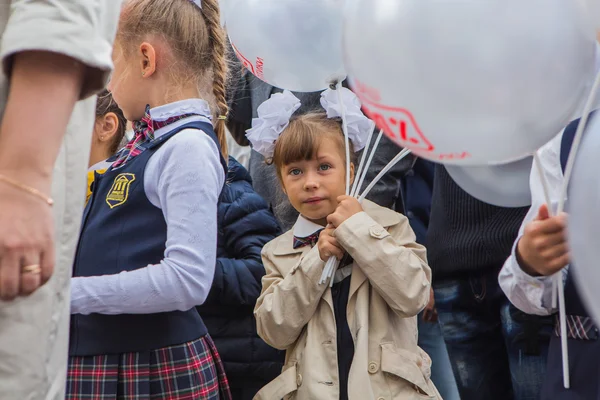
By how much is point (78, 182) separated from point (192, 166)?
3.05ft

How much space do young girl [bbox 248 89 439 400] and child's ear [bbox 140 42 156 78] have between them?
51cm

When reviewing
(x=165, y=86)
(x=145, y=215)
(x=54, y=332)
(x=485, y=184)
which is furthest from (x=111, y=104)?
(x=54, y=332)

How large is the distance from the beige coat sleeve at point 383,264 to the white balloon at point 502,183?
289 millimetres

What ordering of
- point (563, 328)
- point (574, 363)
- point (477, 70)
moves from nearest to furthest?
point (477, 70) < point (563, 328) < point (574, 363)

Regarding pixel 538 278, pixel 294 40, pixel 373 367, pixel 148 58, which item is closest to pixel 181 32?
pixel 148 58

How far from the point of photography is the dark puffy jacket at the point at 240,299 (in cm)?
300

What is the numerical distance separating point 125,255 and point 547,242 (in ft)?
3.34

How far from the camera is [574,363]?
187 centimetres

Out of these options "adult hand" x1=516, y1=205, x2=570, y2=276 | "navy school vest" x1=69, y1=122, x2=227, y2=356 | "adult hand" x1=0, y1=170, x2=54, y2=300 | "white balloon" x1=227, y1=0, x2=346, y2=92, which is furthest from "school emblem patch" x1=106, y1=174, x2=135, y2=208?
"adult hand" x1=0, y1=170, x2=54, y2=300

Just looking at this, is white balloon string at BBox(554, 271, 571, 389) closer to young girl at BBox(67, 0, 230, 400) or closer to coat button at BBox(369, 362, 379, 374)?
coat button at BBox(369, 362, 379, 374)

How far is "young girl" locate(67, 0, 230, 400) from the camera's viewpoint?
212 cm

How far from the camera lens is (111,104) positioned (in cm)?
334

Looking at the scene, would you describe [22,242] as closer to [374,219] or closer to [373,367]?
[373,367]

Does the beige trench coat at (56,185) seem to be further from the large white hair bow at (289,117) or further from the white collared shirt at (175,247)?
the large white hair bow at (289,117)
